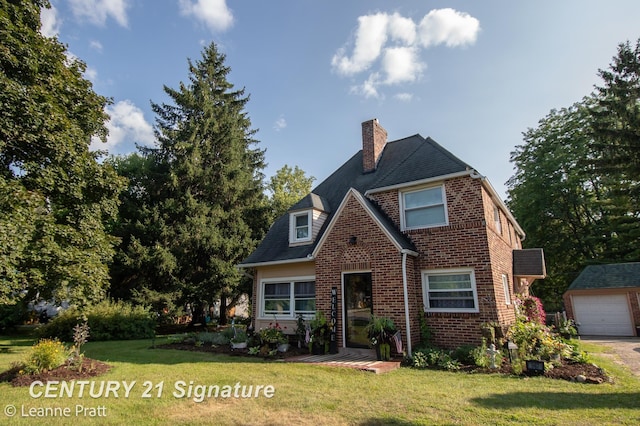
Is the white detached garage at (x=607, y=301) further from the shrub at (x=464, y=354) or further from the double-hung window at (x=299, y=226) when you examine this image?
the double-hung window at (x=299, y=226)


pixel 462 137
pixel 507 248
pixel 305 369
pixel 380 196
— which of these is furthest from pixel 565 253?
pixel 305 369

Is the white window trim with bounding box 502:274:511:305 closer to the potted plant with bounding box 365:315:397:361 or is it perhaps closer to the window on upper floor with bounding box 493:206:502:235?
the window on upper floor with bounding box 493:206:502:235

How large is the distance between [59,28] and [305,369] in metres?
16.7

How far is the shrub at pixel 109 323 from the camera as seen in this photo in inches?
662

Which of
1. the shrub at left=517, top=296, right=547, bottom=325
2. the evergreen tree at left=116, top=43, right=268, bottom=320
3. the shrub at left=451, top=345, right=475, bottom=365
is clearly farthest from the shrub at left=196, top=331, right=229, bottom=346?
the shrub at left=517, top=296, right=547, bottom=325

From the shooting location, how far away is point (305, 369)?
28.4ft

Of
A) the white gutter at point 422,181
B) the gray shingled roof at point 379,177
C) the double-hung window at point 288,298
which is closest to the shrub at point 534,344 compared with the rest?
the gray shingled roof at point 379,177

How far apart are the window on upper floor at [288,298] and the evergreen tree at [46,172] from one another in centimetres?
650

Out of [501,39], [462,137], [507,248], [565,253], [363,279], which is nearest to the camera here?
[501,39]

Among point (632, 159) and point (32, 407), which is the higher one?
Answer: point (632, 159)

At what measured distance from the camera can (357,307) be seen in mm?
11320

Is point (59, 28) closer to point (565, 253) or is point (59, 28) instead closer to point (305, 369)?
point (305, 369)

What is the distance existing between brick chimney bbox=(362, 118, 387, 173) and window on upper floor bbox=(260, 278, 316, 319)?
19.3 ft

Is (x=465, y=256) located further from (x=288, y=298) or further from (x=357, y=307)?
(x=288, y=298)
